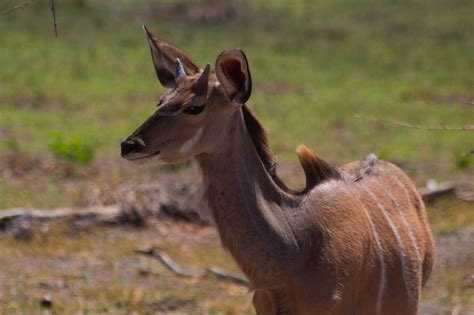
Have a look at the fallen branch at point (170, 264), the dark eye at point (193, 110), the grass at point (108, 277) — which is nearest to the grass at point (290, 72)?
the grass at point (108, 277)

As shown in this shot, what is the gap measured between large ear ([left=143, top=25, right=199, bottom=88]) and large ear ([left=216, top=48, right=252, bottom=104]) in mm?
363

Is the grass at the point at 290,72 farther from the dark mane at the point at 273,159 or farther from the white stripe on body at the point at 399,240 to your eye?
the dark mane at the point at 273,159

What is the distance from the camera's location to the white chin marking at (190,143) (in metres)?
4.84

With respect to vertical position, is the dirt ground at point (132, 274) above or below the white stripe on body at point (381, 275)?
below

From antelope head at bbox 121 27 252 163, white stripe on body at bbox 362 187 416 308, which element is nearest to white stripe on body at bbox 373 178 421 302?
white stripe on body at bbox 362 187 416 308

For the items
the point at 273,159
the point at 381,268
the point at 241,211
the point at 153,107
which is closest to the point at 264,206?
the point at 241,211

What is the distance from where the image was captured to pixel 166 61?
5.21m

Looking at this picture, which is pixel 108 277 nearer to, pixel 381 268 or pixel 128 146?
pixel 381 268

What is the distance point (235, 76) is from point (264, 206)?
24.4 inches

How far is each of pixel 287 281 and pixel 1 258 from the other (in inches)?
187

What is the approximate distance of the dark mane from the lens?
523 cm

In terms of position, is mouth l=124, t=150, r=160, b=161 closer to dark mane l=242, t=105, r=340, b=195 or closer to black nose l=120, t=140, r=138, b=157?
black nose l=120, t=140, r=138, b=157

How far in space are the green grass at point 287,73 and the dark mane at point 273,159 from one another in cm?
578

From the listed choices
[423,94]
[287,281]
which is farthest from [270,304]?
[423,94]
